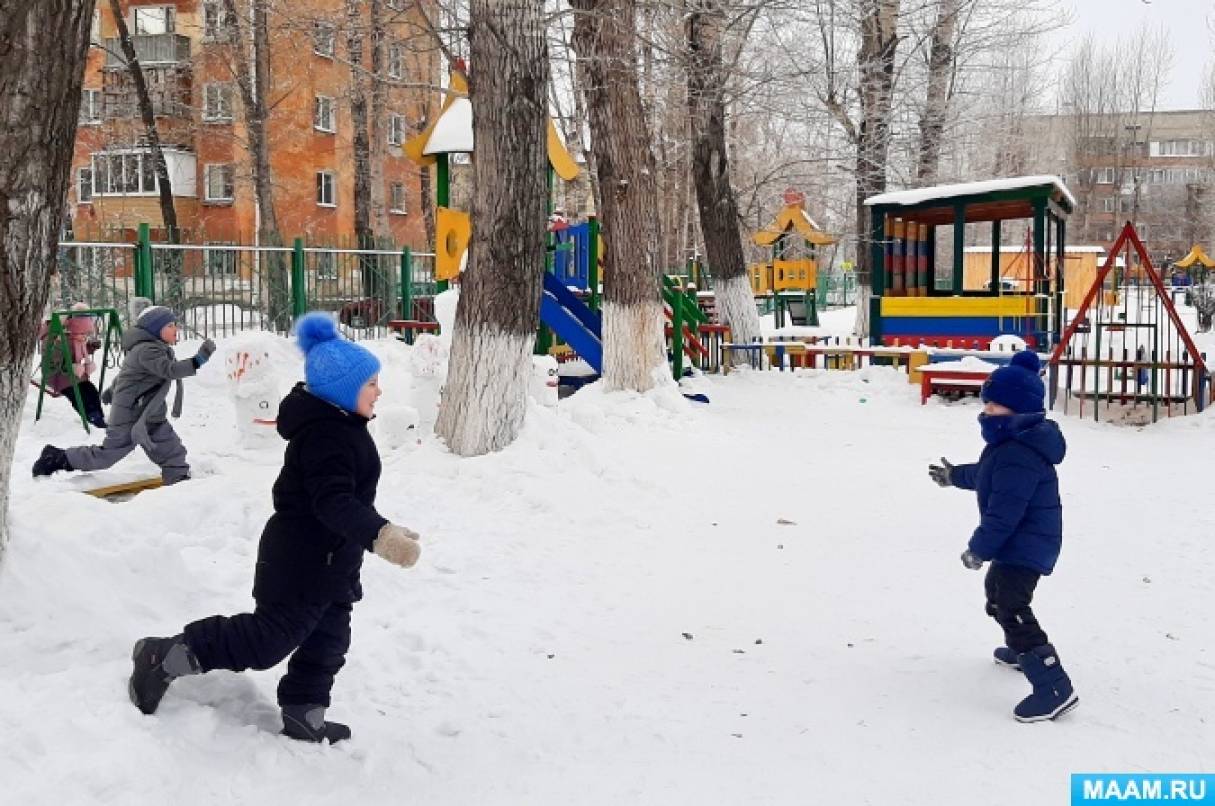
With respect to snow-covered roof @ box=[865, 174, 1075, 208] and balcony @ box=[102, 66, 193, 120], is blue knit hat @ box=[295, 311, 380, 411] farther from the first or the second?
balcony @ box=[102, 66, 193, 120]

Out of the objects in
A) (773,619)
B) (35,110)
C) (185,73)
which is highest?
(185,73)

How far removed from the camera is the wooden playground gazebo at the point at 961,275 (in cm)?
1712

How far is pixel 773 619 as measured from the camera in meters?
5.70

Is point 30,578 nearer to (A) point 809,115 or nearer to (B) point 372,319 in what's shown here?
(B) point 372,319

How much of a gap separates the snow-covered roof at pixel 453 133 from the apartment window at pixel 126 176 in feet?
74.7

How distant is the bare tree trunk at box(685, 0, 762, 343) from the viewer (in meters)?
16.7

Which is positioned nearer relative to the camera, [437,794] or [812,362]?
[437,794]

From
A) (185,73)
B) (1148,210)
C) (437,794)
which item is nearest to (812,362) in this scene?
(437,794)

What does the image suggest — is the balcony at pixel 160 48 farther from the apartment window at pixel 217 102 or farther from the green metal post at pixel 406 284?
the green metal post at pixel 406 284

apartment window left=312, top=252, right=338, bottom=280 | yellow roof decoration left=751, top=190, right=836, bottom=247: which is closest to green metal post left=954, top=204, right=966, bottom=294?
yellow roof decoration left=751, top=190, right=836, bottom=247

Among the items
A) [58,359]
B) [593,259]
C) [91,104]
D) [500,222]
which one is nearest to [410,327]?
[593,259]

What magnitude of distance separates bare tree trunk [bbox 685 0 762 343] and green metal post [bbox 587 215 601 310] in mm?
3020

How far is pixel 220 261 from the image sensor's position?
49.7ft

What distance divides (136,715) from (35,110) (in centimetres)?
185
